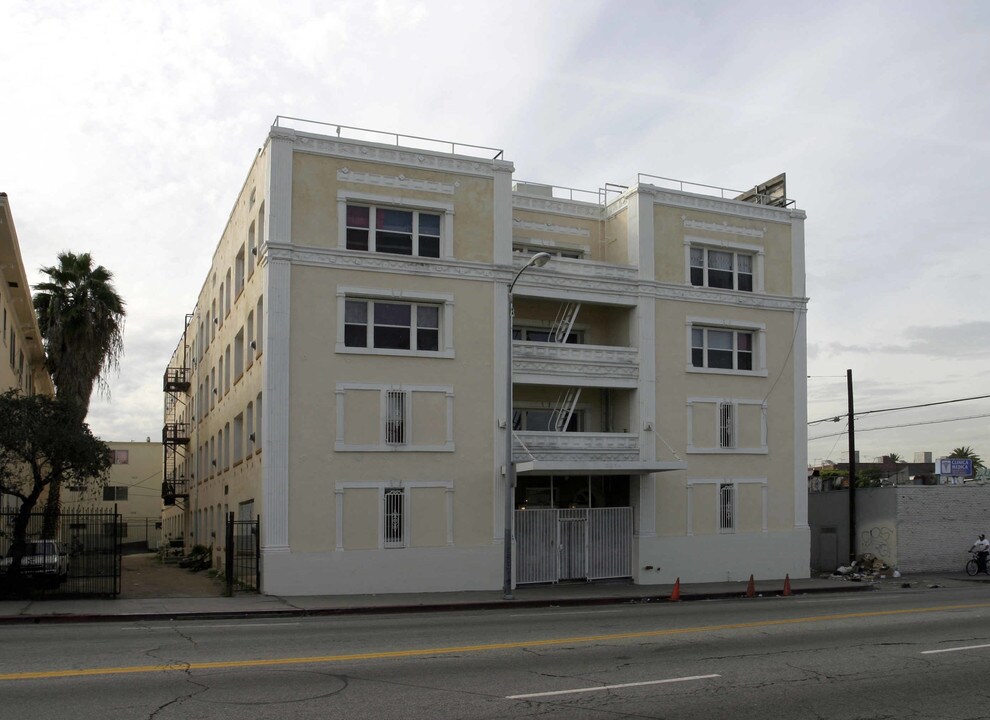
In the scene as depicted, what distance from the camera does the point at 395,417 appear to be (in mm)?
28328

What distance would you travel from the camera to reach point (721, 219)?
34031mm

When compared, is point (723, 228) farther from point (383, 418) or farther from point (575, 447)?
point (383, 418)

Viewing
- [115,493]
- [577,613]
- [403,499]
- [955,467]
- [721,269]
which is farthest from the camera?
[115,493]

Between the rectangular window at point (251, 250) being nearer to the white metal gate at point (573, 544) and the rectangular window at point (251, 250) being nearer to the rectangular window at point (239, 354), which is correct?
the rectangular window at point (239, 354)

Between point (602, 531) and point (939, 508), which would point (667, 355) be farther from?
point (939, 508)

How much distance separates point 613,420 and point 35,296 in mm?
23898

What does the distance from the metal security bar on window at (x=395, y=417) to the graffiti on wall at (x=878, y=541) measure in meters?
19.9

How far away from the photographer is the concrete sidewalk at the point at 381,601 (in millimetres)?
20828

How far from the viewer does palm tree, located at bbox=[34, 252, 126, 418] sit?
39.5 metres

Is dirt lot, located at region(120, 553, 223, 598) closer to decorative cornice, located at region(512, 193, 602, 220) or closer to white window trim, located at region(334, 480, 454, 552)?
white window trim, located at region(334, 480, 454, 552)

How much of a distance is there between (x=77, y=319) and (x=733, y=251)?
2528cm

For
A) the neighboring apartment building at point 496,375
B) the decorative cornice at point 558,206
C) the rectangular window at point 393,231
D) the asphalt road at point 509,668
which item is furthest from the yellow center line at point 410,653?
the decorative cornice at point 558,206

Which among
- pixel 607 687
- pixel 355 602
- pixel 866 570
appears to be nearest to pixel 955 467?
pixel 866 570

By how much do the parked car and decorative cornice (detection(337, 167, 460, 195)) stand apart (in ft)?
42.1
